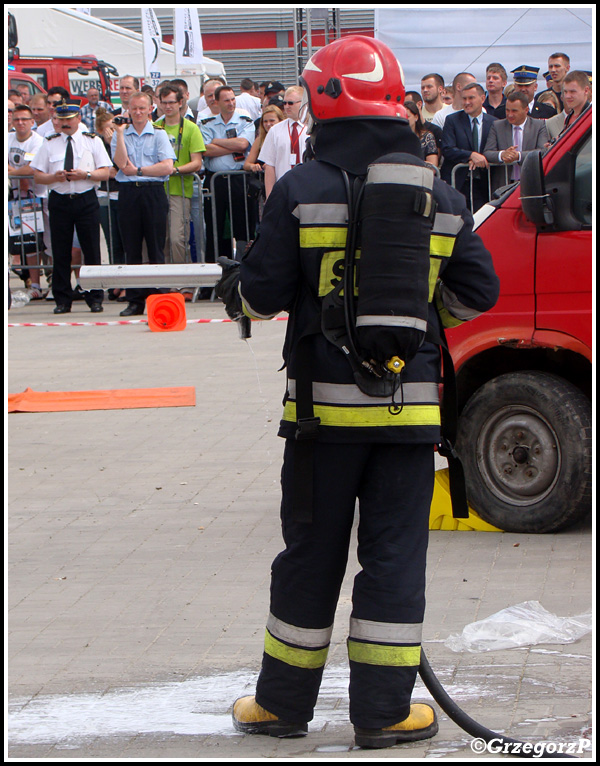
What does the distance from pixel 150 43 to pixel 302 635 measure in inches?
797

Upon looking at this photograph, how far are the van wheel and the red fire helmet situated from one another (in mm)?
2617

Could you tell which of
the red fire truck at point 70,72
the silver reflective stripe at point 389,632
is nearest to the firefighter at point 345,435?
the silver reflective stripe at point 389,632

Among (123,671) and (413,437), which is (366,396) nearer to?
(413,437)

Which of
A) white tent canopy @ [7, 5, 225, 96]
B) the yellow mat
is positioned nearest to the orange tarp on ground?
the yellow mat

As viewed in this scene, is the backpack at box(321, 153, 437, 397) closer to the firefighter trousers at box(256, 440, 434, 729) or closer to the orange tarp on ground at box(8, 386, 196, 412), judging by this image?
the firefighter trousers at box(256, 440, 434, 729)

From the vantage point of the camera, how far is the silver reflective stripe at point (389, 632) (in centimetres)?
358

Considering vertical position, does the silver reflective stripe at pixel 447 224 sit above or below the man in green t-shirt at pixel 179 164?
below

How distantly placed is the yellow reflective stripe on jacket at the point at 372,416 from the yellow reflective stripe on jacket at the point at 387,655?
2.17 feet

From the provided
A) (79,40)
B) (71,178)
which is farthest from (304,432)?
(79,40)

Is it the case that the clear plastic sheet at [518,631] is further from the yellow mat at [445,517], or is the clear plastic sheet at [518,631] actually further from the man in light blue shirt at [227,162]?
the man in light blue shirt at [227,162]

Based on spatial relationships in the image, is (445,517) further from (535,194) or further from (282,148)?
(282,148)

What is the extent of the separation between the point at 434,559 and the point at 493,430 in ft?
2.70

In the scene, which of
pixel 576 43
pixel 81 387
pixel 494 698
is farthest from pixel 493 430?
pixel 576 43

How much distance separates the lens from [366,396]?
140 inches
